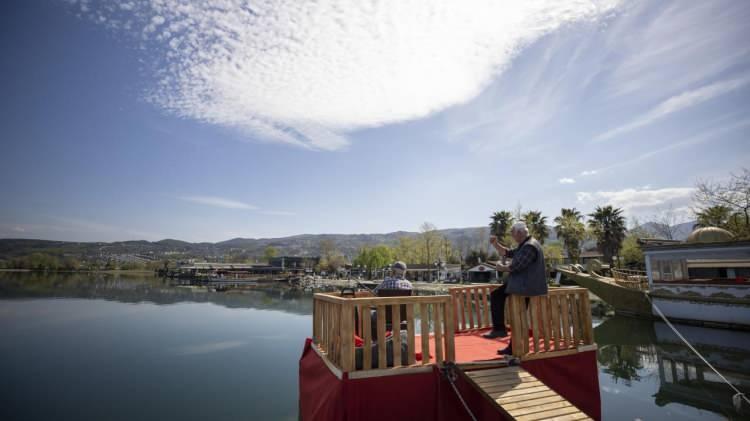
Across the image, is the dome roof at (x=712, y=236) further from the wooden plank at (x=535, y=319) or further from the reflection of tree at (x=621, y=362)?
the wooden plank at (x=535, y=319)

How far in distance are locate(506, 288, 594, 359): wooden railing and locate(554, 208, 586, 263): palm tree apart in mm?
47267

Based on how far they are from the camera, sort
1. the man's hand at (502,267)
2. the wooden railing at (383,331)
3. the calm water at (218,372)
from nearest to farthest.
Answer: the wooden railing at (383,331), the man's hand at (502,267), the calm water at (218,372)

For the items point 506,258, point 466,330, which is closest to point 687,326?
point 466,330

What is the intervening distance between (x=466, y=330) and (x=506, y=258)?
7.68 feet

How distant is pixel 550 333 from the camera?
Answer: 529 centimetres

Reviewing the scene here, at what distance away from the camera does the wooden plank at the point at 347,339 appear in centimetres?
391

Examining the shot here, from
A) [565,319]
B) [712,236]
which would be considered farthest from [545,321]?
[712,236]

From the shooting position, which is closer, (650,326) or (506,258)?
(506,258)

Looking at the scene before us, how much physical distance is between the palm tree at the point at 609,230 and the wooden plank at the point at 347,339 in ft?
160

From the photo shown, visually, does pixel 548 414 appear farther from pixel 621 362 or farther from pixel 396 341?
pixel 621 362

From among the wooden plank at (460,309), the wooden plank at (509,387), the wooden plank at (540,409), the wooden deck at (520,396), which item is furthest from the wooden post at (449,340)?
the wooden plank at (460,309)

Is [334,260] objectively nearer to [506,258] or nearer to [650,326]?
[650,326]

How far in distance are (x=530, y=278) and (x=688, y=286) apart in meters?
17.6

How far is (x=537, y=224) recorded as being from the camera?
156ft
